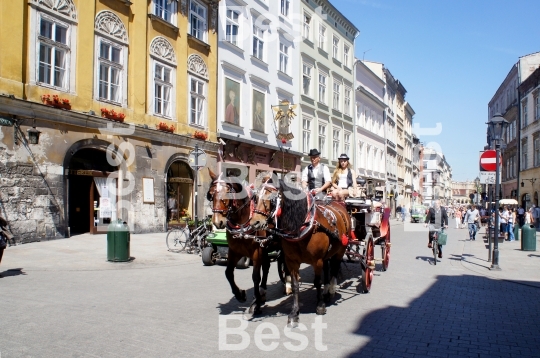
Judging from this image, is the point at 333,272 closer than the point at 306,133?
Yes

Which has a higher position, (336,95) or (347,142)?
(336,95)

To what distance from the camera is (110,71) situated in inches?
675

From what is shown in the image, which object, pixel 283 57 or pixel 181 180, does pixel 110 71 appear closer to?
pixel 181 180

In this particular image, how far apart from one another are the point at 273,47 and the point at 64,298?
23.0 metres

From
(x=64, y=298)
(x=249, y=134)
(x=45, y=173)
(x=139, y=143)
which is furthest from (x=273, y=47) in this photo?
(x=64, y=298)

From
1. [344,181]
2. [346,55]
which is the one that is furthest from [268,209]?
[346,55]

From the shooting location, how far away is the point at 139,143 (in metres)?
18.2

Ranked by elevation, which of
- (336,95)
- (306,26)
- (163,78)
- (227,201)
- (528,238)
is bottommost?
(528,238)

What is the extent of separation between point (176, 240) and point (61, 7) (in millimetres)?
8343

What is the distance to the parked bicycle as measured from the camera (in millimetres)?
14305

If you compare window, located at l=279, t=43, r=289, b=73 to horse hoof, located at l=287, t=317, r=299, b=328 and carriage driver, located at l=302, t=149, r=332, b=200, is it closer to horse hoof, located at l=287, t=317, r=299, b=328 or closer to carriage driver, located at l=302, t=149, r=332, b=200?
carriage driver, located at l=302, t=149, r=332, b=200

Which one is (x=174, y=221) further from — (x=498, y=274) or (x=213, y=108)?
(x=498, y=274)

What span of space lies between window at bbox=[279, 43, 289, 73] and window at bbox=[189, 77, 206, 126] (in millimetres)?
8755

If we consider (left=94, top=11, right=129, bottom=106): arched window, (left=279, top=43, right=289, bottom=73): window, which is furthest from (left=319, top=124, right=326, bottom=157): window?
(left=94, top=11, right=129, bottom=106): arched window
